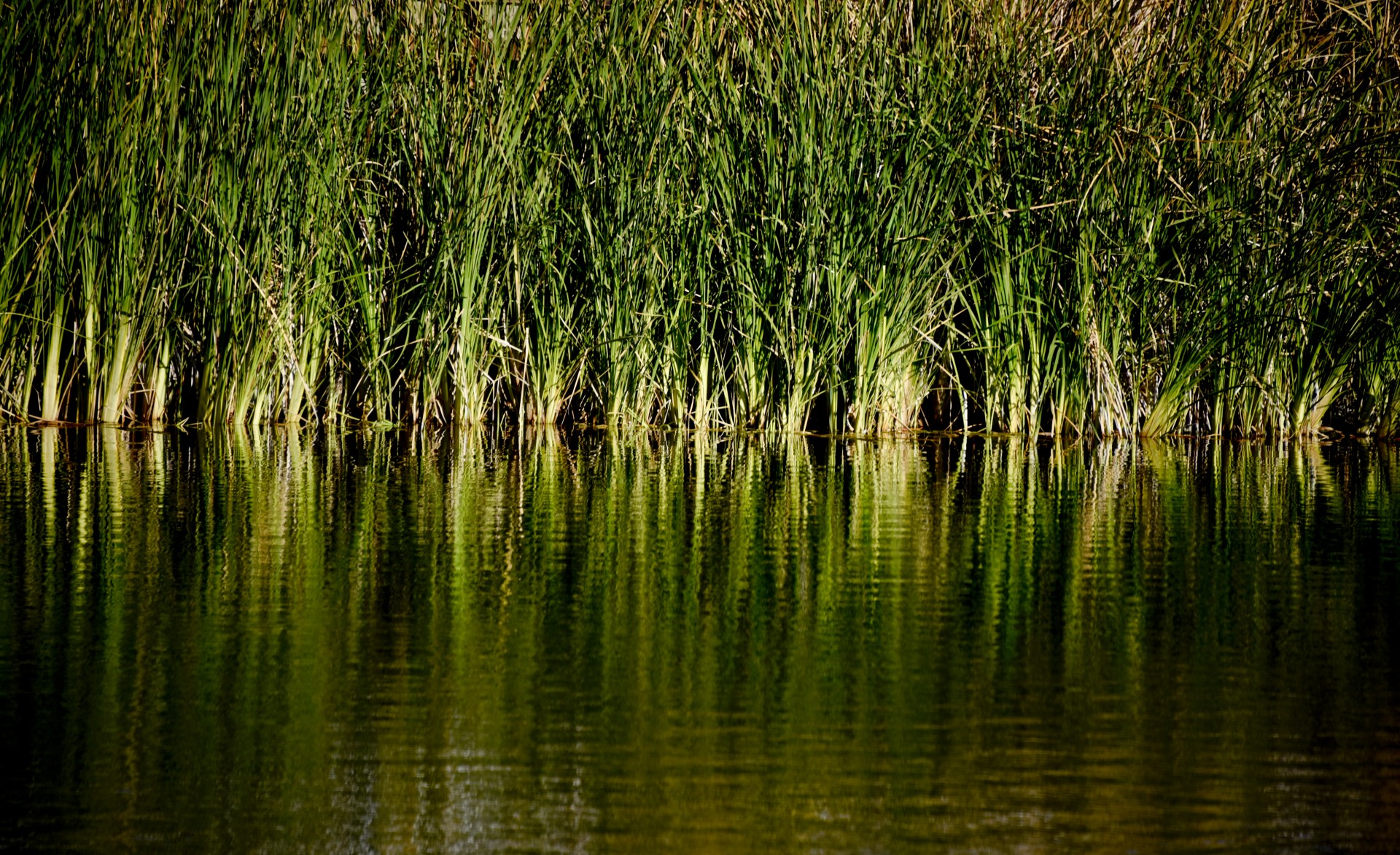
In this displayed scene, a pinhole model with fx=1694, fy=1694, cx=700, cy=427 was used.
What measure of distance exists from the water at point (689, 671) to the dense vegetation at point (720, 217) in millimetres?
1916

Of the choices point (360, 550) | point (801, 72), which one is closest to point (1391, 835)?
point (360, 550)

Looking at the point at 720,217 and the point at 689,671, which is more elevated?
the point at 720,217

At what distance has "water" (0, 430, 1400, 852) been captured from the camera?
177cm

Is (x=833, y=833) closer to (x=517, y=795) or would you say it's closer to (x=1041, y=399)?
(x=517, y=795)

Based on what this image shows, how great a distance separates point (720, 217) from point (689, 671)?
169 inches

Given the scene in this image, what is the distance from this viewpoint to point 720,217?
6.52 m

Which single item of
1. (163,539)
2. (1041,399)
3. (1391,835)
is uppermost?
(1041,399)

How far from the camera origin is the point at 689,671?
239 cm

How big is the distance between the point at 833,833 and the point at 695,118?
4.99 m

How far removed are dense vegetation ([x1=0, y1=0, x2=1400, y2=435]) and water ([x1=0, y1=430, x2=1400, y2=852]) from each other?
192 cm

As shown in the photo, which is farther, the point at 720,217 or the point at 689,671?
the point at 720,217

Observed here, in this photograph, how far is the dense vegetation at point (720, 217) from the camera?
618 cm

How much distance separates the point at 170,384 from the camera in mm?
6660

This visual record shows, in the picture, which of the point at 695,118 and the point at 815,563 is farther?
the point at 695,118
